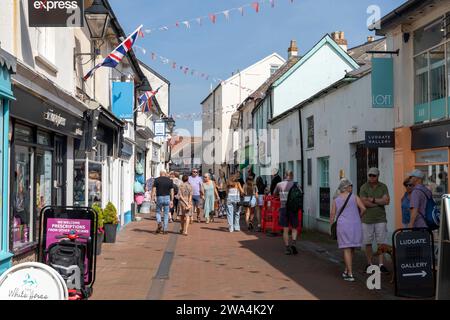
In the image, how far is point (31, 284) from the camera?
17.2ft

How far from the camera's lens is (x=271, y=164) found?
25.8 metres

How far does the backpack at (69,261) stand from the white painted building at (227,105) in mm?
33793

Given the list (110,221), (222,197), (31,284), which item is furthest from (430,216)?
(222,197)

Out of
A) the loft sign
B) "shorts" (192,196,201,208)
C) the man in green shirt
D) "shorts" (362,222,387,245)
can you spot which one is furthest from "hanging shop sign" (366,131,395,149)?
"shorts" (192,196,201,208)

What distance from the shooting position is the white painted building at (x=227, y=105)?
4600 centimetres

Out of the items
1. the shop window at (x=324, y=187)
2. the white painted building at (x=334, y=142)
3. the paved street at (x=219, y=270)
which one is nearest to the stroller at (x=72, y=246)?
the paved street at (x=219, y=270)

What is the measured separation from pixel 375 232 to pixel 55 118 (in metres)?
5.73

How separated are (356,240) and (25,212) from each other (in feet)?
17.0

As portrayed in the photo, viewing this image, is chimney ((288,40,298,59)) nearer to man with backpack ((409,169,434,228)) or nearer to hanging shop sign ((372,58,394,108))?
hanging shop sign ((372,58,394,108))

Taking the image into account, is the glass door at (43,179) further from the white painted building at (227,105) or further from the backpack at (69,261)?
the white painted building at (227,105)

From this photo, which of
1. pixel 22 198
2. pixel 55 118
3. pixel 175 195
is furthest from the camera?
pixel 175 195

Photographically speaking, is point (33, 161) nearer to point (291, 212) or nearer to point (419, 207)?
point (291, 212)

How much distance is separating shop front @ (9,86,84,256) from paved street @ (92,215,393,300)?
4.54ft

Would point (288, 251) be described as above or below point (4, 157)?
below
